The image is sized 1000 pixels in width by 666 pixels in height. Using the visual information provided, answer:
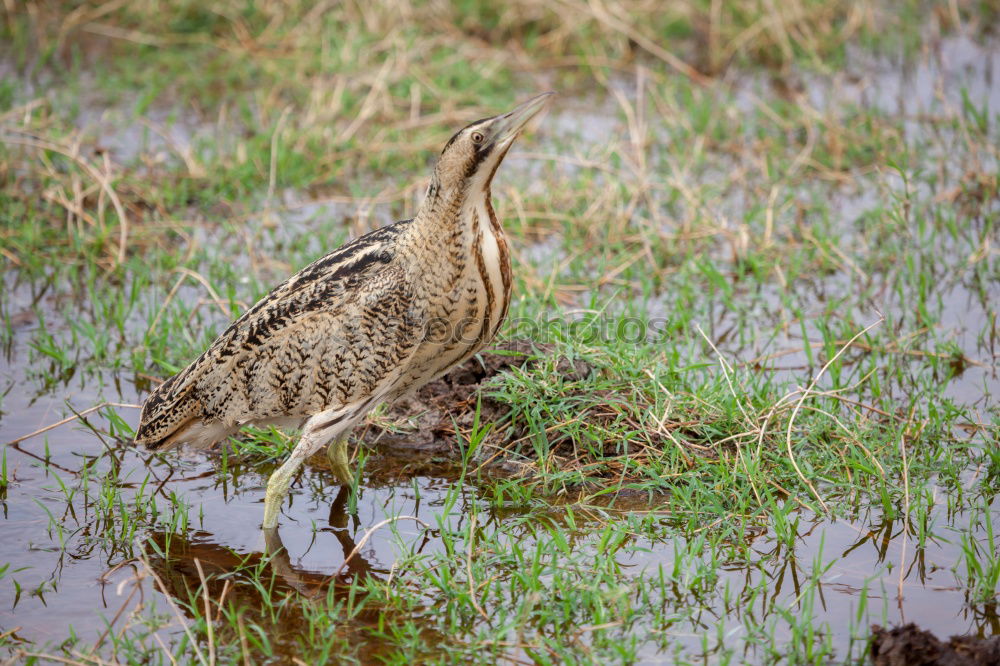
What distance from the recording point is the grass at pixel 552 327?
3.97 metres

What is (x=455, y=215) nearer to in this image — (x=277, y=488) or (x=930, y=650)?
(x=277, y=488)

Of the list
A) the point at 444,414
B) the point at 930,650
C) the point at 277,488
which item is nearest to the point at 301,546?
the point at 277,488

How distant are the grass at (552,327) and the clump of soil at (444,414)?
21 millimetres

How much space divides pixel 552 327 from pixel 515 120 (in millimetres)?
1392

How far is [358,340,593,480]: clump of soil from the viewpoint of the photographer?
5008 millimetres

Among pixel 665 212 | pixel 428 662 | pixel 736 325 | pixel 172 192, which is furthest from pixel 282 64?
pixel 428 662

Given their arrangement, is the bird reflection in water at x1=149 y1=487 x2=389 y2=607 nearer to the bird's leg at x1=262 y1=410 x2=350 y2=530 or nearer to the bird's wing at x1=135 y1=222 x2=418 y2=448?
the bird's leg at x1=262 y1=410 x2=350 y2=530

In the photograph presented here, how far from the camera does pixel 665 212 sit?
23.8ft

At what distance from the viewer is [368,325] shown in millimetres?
4316

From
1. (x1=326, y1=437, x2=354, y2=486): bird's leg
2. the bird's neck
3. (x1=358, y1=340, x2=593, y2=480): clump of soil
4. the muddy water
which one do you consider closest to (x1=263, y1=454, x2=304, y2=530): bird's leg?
the muddy water

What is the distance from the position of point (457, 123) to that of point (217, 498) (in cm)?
397

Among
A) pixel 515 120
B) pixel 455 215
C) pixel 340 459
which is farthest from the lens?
pixel 340 459

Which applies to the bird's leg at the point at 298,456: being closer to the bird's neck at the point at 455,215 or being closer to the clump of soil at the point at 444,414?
the clump of soil at the point at 444,414

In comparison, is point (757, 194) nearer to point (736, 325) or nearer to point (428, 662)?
point (736, 325)
